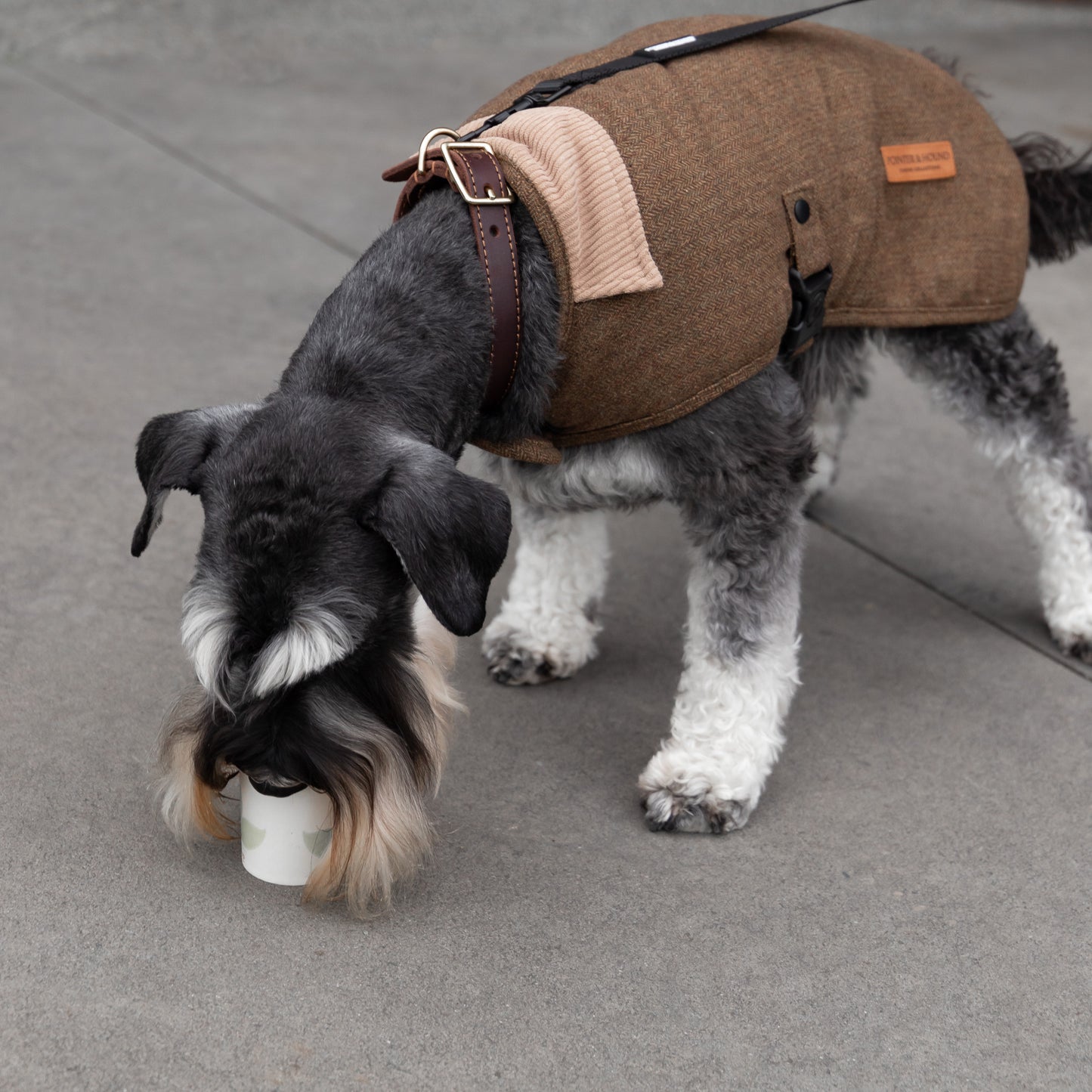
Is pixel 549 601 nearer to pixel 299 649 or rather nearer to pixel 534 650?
pixel 534 650

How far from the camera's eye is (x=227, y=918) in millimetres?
2781

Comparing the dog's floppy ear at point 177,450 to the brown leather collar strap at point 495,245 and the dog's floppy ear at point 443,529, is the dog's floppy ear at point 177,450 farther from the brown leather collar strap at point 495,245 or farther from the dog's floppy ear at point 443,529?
the brown leather collar strap at point 495,245

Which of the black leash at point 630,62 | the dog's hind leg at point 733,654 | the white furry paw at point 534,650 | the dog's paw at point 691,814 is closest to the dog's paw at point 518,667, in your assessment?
the white furry paw at point 534,650

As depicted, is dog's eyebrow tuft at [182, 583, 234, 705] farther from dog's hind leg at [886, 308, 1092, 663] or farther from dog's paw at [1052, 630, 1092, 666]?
dog's paw at [1052, 630, 1092, 666]

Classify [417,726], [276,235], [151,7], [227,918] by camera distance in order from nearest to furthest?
[417,726], [227,918], [276,235], [151,7]

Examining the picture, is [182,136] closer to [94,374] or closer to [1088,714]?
[94,374]

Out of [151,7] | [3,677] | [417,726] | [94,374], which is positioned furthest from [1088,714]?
[151,7]

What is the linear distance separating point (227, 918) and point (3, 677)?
1.09 metres

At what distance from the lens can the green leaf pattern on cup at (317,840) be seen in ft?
9.01

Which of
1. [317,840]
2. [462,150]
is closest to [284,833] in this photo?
[317,840]

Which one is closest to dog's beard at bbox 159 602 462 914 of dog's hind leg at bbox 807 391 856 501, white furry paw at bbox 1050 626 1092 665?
dog's hind leg at bbox 807 391 856 501

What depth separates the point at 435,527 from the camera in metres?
2.37

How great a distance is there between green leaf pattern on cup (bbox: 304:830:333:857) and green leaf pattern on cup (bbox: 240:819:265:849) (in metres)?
0.09

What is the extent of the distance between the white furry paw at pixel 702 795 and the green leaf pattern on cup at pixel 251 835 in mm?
956
